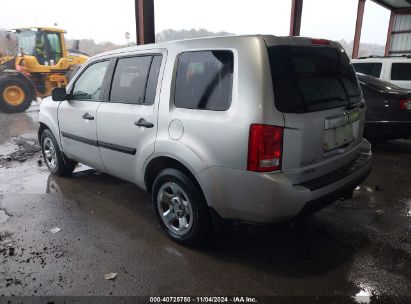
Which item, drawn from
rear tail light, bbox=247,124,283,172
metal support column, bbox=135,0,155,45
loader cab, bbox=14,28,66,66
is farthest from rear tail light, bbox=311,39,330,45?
loader cab, bbox=14,28,66,66

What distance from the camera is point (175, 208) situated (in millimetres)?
2922

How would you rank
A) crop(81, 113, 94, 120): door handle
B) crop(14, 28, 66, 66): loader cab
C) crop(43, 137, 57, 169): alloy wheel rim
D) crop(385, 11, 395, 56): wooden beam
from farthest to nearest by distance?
crop(385, 11, 395, 56): wooden beam < crop(14, 28, 66, 66): loader cab < crop(43, 137, 57, 169): alloy wheel rim < crop(81, 113, 94, 120): door handle

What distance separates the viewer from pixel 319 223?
3312 mm

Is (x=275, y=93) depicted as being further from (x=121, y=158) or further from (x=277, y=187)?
(x=121, y=158)

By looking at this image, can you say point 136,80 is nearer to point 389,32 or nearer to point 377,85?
point 377,85

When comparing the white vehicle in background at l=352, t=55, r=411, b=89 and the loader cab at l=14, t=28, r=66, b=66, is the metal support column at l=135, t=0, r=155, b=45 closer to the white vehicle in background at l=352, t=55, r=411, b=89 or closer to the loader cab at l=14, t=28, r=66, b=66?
the white vehicle in background at l=352, t=55, r=411, b=89

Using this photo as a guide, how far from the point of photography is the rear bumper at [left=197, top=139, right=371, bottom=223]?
224 cm

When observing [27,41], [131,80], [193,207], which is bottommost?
[193,207]

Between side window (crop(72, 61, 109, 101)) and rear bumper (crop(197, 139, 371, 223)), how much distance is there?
73.3 inches

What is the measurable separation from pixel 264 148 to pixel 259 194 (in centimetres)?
32

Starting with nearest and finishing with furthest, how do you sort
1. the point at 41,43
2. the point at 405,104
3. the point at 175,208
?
the point at 175,208
the point at 405,104
the point at 41,43

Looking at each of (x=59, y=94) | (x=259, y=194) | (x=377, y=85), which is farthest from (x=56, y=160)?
(x=377, y=85)

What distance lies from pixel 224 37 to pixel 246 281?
1839mm

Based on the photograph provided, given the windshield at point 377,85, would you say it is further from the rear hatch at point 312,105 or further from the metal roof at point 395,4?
the metal roof at point 395,4
